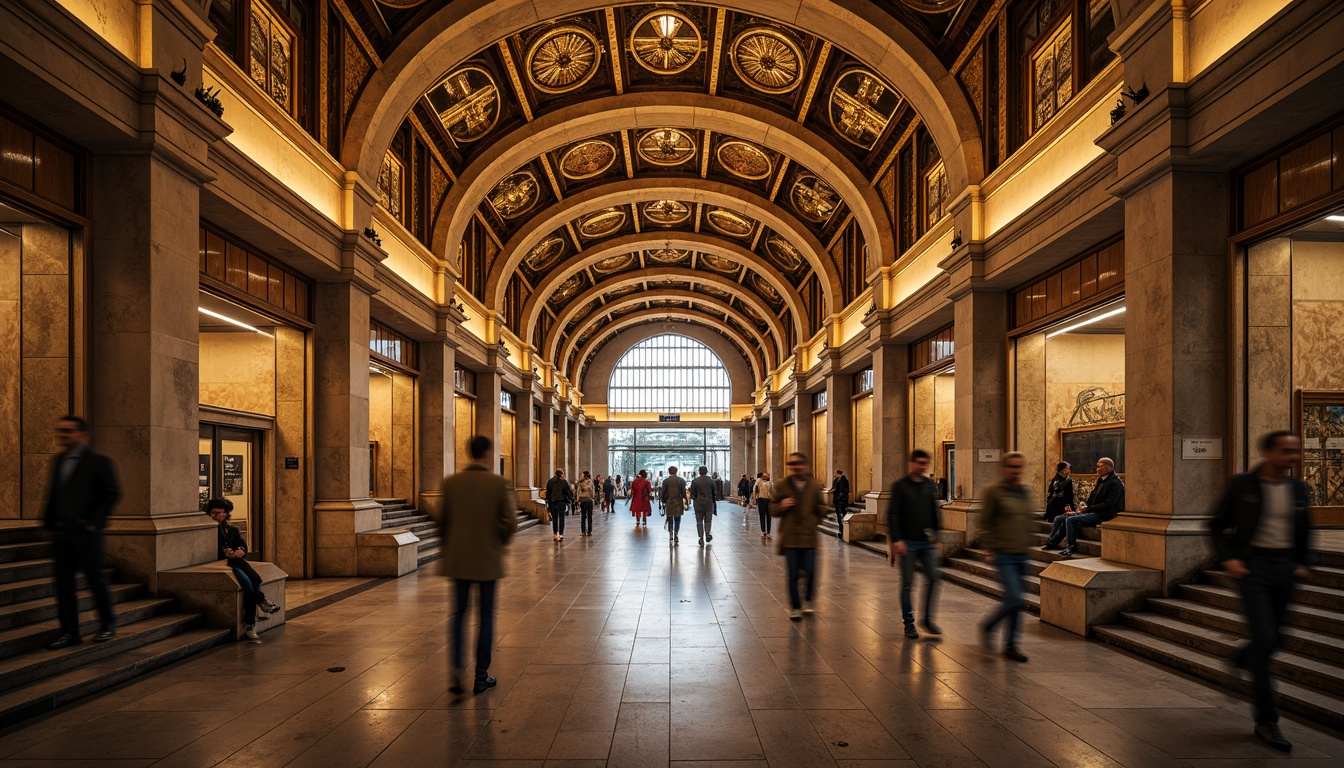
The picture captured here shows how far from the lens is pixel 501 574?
515cm

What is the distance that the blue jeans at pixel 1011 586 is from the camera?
6.22m

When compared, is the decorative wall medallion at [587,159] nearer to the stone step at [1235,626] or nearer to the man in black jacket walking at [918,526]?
the man in black jacket walking at [918,526]

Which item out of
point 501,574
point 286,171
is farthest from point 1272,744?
point 286,171

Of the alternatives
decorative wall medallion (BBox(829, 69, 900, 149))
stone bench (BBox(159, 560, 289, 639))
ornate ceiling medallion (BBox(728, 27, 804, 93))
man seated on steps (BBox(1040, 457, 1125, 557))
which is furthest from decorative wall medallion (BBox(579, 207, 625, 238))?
stone bench (BBox(159, 560, 289, 639))

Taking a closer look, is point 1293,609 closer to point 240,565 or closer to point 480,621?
point 480,621

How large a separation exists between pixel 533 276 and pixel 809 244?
30.8 feet

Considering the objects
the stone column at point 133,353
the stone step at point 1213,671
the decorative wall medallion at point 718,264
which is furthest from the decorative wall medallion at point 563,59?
the decorative wall medallion at point 718,264

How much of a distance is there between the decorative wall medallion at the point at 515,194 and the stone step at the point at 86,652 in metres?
14.3

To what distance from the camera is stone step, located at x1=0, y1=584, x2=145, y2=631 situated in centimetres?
561

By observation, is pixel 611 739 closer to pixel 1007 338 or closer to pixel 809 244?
pixel 1007 338

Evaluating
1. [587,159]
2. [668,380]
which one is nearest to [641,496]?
[587,159]

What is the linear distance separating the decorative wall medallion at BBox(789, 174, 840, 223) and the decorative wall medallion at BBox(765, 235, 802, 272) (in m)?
2.77

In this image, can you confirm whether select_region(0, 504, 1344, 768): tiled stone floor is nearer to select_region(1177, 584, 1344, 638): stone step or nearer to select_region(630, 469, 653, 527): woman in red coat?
select_region(1177, 584, 1344, 638): stone step

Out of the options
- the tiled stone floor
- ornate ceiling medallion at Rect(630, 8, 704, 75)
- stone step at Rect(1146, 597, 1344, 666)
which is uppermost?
ornate ceiling medallion at Rect(630, 8, 704, 75)
